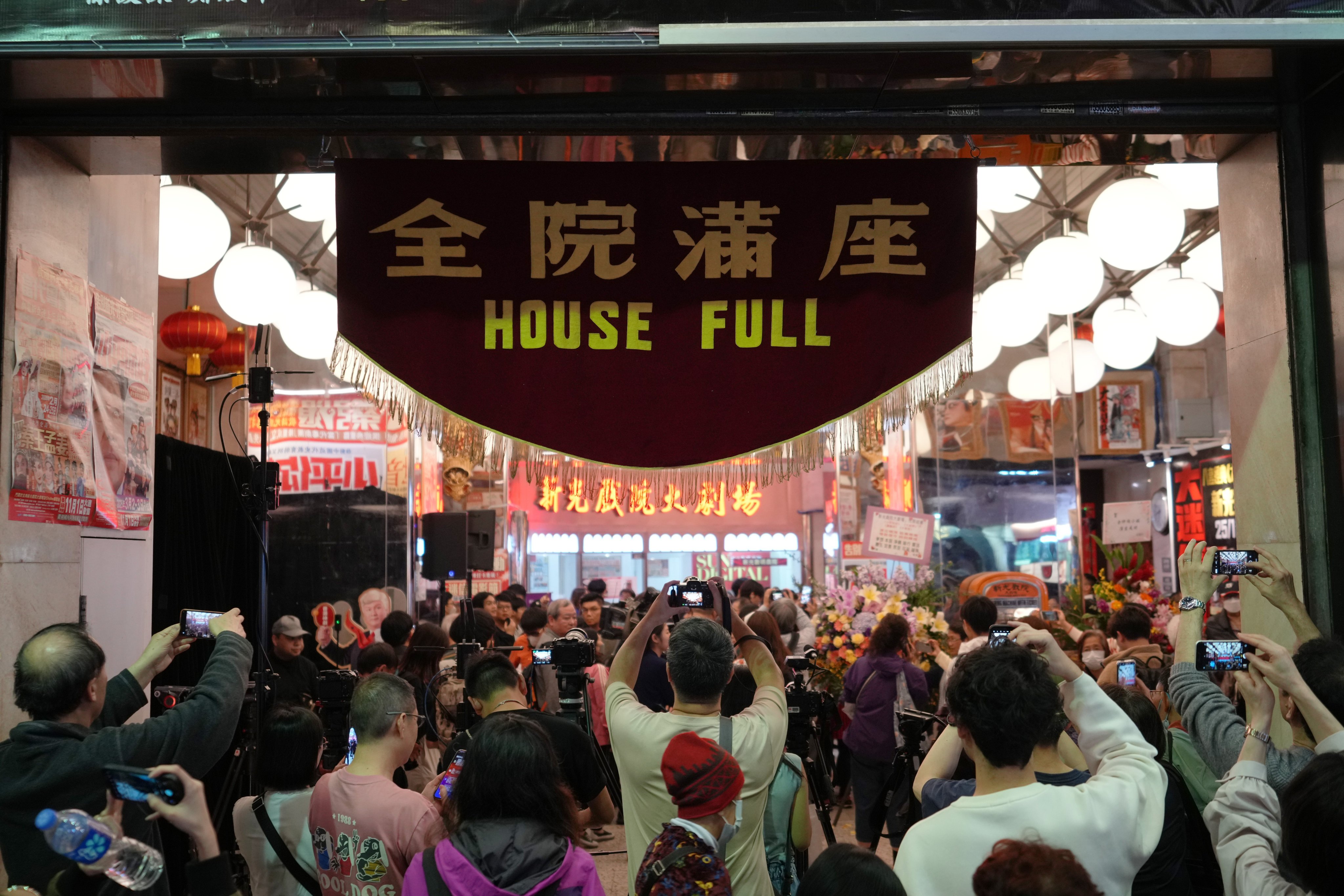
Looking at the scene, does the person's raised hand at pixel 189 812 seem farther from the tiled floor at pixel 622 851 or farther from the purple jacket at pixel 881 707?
the purple jacket at pixel 881 707

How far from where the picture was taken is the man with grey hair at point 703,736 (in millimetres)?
2604

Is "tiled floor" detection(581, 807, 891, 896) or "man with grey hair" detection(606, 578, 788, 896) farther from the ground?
"man with grey hair" detection(606, 578, 788, 896)

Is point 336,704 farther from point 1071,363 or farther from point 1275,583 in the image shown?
point 1071,363

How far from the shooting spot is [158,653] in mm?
2697

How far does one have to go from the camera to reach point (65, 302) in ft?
12.3

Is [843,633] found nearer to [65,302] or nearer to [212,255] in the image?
[212,255]

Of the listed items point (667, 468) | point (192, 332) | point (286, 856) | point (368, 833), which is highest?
point (192, 332)

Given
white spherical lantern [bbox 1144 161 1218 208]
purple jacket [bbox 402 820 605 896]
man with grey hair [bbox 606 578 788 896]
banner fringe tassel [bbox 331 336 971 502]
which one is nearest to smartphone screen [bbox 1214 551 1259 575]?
man with grey hair [bbox 606 578 788 896]

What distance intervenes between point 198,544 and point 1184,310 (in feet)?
20.3

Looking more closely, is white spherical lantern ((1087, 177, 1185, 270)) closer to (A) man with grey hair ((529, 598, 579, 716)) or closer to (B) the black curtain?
(A) man with grey hair ((529, 598, 579, 716))

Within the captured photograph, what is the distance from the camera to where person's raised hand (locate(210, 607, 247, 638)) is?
102 inches

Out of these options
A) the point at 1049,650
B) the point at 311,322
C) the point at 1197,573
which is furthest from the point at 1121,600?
the point at 1049,650

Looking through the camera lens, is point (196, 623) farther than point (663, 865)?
Yes

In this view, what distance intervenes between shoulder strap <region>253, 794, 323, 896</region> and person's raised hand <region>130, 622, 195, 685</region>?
1.41 ft
